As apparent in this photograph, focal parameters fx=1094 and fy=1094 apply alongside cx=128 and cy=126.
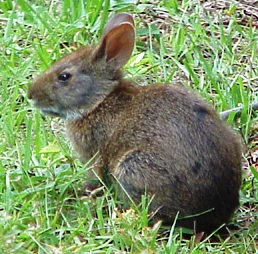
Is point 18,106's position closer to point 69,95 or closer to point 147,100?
point 69,95

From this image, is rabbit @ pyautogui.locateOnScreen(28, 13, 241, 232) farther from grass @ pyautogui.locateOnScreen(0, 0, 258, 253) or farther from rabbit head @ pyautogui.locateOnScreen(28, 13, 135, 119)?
grass @ pyautogui.locateOnScreen(0, 0, 258, 253)

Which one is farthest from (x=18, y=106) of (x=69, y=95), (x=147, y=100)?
(x=147, y=100)

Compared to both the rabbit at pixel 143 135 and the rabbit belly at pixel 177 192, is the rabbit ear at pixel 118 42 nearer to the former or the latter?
the rabbit at pixel 143 135

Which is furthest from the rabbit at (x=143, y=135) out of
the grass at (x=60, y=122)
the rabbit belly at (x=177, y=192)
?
the grass at (x=60, y=122)

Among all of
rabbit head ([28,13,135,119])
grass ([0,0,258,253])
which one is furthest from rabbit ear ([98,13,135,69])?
grass ([0,0,258,253])

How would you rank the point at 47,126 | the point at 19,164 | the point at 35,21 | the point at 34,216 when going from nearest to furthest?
the point at 34,216
the point at 19,164
the point at 47,126
the point at 35,21

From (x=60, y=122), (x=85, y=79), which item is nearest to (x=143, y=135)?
(x=85, y=79)
